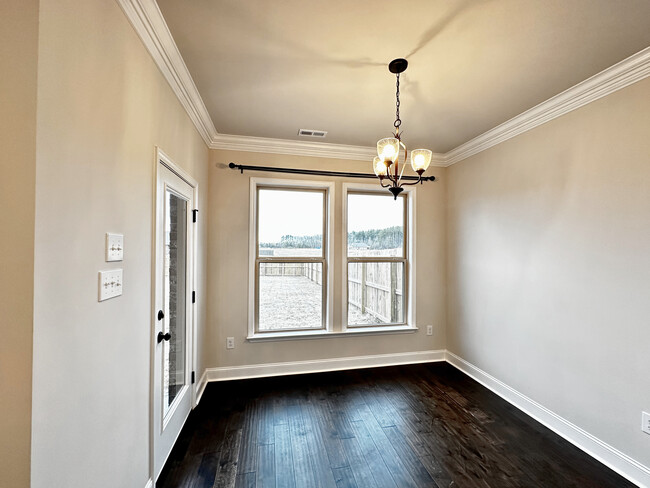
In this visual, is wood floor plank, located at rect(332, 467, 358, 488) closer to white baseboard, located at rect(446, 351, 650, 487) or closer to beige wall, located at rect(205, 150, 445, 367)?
beige wall, located at rect(205, 150, 445, 367)

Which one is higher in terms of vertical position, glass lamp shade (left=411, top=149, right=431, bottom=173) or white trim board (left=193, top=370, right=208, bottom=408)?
glass lamp shade (left=411, top=149, right=431, bottom=173)

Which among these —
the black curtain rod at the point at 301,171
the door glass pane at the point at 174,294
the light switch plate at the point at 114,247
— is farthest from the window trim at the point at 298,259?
the light switch plate at the point at 114,247

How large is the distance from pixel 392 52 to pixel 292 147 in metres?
1.69

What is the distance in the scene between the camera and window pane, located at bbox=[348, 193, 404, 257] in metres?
3.55

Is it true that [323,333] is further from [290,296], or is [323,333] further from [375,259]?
[375,259]

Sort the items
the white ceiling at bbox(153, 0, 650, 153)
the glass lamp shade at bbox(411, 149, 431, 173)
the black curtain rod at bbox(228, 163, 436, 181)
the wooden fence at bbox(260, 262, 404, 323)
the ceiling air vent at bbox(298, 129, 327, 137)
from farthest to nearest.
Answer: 1. the wooden fence at bbox(260, 262, 404, 323)
2. the black curtain rod at bbox(228, 163, 436, 181)
3. the ceiling air vent at bbox(298, 129, 327, 137)
4. the glass lamp shade at bbox(411, 149, 431, 173)
5. the white ceiling at bbox(153, 0, 650, 153)

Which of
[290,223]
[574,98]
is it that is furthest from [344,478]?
[574,98]

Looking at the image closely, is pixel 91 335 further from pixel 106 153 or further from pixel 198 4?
pixel 198 4

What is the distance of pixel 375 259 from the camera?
11.8ft

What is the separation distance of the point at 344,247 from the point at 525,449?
2.38 metres

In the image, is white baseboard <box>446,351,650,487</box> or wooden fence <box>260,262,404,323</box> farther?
wooden fence <box>260,262,404,323</box>

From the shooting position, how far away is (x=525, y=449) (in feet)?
6.84

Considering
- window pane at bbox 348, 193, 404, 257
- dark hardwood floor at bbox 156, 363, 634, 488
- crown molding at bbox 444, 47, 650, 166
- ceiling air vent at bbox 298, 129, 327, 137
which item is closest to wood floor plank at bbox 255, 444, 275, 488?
dark hardwood floor at bbox 156, 363, 634, 488

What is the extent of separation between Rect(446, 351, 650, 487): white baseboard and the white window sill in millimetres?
930
